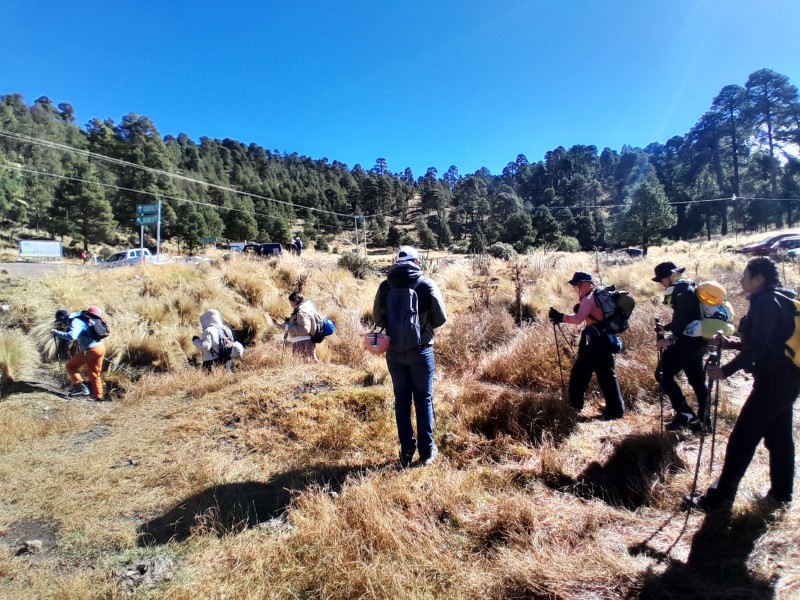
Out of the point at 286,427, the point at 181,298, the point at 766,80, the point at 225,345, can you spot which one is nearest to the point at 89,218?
the point at 181,298

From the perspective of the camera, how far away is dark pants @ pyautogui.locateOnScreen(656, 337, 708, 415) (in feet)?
11.6

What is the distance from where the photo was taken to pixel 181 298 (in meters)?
8.36

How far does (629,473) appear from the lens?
3.14 m

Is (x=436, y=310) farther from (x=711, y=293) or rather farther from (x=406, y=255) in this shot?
(x=711, y=293)

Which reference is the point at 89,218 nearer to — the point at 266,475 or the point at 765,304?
the point at 266,475

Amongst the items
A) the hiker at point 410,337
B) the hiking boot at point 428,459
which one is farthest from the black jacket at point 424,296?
the hiking boot at point 428,459

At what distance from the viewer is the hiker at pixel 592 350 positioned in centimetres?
388

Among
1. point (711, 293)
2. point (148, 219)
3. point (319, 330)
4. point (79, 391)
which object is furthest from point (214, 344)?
point (148, 219)

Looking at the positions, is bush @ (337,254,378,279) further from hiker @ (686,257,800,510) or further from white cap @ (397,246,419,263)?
hiker @ (686,257,800,510)

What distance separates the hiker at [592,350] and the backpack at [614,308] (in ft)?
0.13

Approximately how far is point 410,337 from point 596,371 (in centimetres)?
222

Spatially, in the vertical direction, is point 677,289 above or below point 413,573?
above

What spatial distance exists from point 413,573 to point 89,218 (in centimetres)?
4500

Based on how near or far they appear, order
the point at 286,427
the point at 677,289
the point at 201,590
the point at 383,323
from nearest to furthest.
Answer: the point at 201,590, the point at 383,323, the point at 677,289, the point at 286,427
